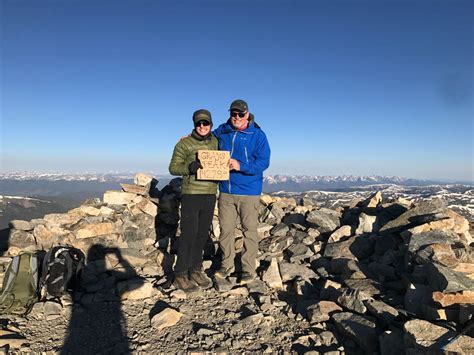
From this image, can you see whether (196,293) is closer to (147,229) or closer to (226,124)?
(226,124)

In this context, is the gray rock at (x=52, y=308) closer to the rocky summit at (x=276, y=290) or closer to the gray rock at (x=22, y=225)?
the rocky summit at (x=276, y=290)

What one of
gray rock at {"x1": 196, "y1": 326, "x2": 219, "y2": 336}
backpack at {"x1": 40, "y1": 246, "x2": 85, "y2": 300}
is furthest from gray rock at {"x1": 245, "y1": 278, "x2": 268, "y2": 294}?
backpack at {"x1": 40, "y1": 246, "x2": 85, "y2": 300}

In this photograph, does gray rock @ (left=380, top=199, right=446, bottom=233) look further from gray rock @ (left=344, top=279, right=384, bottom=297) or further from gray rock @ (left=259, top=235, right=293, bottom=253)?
gray rock @ (left=259, top=235, right=293, bottom=253)

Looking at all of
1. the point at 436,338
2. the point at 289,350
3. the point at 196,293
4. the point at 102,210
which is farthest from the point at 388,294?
the point at 102,210

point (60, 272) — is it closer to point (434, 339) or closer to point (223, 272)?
point (223, 272)

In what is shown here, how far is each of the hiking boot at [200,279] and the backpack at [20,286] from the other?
3.18m

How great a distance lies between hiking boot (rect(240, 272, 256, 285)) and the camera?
7.54 meters

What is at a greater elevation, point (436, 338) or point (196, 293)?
point (436, 338)

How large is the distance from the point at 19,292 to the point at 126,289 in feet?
6.61

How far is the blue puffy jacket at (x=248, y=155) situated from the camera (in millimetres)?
7438

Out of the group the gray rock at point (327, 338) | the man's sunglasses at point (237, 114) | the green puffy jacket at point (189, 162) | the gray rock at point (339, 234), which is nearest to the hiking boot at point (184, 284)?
the green puffy jacket at point (189, 162)

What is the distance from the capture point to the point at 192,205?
723 centimetres

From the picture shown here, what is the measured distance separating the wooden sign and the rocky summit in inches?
99.4

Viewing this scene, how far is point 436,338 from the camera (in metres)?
4.29
